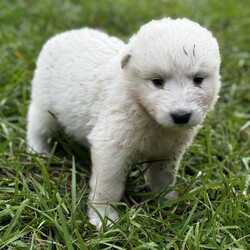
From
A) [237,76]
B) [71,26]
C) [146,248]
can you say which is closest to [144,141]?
[146,248]

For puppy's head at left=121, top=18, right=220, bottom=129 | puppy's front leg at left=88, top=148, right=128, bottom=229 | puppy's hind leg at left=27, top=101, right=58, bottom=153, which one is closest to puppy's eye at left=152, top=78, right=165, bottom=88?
puppy's head at left=121, top=18, right=220, bottom=129

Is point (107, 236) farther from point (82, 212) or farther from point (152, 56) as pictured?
point (152, 56)

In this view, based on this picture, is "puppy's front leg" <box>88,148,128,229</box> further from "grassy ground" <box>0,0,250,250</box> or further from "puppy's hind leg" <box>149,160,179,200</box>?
"puppy's hind leg" <box>149,160,179,200</box>

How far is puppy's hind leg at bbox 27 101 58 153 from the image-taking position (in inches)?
190

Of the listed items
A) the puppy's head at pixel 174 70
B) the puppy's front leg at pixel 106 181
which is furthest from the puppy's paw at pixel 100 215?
the puppy's head at pixel 174 70

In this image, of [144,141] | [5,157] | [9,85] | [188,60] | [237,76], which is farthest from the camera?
[237,76]

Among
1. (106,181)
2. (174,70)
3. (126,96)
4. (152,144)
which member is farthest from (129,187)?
(174,70)

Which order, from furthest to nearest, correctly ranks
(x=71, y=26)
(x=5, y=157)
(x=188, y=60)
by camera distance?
(x=71, y=26) → (x=5, y=157) → (x=188, y=60)

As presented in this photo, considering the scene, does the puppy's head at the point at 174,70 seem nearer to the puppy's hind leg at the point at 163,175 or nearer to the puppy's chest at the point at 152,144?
the puppy's chest at the point at 152,144

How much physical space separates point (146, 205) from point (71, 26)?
4.39 meters

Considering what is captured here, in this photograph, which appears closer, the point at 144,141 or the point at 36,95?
the point at 144,141

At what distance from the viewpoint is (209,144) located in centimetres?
490

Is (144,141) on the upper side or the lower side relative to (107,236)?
upper

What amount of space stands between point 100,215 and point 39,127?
1.47 metres
